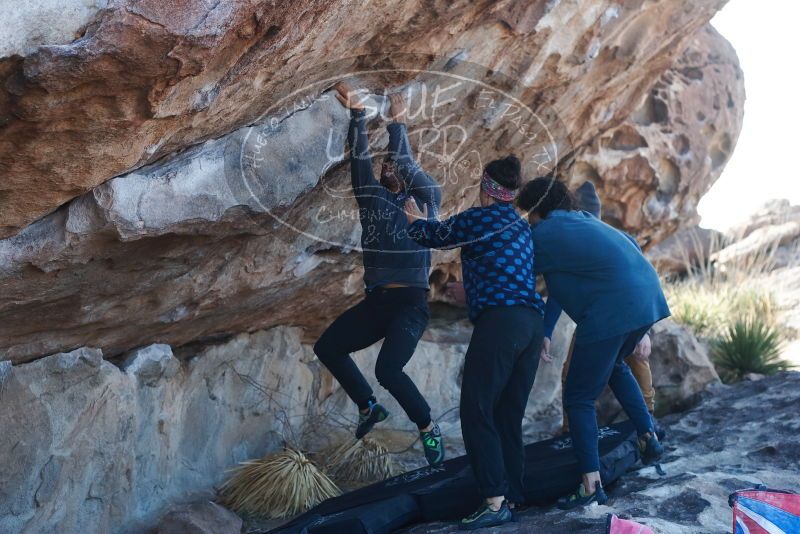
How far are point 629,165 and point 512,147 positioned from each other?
260cm

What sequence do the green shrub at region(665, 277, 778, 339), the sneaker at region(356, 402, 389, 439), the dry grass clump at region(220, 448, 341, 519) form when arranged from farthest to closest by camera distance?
the green shrub at region(665, 277, 778, 339), the dry grass clump at region(220, 448, 341, 519), the sneaker at region(356, 402, 389, 439)

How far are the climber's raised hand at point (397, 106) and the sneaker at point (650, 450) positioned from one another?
244cm

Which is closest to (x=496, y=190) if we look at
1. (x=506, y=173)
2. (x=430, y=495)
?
(x=506, y=173)

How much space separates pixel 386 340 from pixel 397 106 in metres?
1.39

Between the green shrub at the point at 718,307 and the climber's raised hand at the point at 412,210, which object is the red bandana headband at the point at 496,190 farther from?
the green shrub at the point at 718,307

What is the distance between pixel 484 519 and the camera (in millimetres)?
4363

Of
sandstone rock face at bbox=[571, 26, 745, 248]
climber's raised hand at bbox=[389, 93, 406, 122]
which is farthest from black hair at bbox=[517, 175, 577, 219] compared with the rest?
sandstone rock face at bbox=[571, 26, 745, 248]

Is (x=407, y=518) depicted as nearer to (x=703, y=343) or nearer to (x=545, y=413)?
(x=545, y=413)

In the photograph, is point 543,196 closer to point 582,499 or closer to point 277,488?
point 582,499

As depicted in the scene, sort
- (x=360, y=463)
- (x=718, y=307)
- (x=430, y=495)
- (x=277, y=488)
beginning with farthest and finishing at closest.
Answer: (x=718, y=307) → (x=360, y=463) → (x=277, y=488) → (x=430, y=495)

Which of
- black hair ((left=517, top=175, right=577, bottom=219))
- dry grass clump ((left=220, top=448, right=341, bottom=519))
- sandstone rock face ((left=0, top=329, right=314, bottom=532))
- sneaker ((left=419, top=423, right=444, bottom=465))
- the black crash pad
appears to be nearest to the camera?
the black crash pad

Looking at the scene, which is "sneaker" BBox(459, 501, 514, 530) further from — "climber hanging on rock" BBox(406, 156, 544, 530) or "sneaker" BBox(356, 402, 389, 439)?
"sneaker" BBox(356, 402, 389, 439)

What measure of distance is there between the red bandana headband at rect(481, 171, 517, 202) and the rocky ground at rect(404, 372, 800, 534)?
1568 mm

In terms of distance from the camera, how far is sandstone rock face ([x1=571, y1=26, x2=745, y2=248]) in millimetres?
8875
